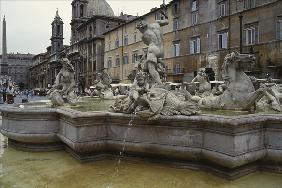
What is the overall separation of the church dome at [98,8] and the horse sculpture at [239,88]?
220 ft

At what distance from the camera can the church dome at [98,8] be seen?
71.0m

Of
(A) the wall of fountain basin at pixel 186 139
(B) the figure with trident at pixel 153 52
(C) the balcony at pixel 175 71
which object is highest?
(C) the balcony at pixel 175 71

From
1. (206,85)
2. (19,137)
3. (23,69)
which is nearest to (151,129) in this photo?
(19,137)

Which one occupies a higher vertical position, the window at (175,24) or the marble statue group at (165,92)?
the window at (175,24)

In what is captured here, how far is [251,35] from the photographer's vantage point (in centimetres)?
2511

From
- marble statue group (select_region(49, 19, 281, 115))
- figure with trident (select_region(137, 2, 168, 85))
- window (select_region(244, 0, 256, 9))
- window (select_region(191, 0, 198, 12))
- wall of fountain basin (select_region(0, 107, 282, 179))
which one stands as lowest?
wall of fountain basin (select_region(0, 107, 282, 179))

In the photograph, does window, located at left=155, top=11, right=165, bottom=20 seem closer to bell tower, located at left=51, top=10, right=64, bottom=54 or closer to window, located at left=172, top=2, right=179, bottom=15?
window, located at left=172, top=2, right=179, bottom=15

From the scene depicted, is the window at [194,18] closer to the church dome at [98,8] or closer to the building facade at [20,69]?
the church dome at [98,8]

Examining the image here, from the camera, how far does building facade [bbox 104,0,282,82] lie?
23.5 metres

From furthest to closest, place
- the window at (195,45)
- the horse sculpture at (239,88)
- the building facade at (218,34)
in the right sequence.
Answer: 1. the window at (195,45)
2. the building facade at (218,34)
3. the horse sculpture at (239,88)

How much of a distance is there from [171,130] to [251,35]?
22254 mm

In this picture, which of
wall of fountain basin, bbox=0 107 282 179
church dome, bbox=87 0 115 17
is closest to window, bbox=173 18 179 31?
wall of fountain basin, bbox=0 107 282 179

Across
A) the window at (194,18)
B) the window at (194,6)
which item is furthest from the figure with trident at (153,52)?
the window at (194,6)

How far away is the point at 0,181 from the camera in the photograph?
4492mm
